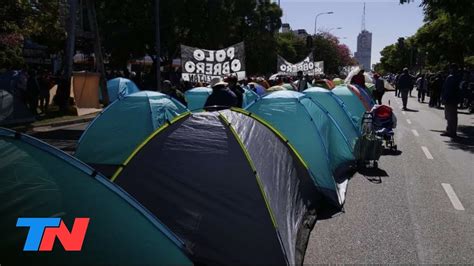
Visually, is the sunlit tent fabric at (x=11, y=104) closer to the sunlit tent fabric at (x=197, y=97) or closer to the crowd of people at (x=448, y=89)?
the sunlit tent fabric at (x=197, y=97)

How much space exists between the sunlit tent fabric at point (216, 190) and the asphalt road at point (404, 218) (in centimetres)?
58

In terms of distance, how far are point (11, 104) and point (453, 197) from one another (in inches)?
529

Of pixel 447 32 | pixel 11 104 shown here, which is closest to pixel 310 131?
pixel 11 104

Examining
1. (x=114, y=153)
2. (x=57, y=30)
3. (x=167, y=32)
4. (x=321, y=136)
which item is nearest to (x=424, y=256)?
(x=321, y=136)

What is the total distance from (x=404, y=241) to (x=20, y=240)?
4041 mm

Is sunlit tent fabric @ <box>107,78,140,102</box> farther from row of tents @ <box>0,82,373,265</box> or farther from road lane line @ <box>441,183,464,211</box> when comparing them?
road lane line @ <box>441,183,464,211</box>

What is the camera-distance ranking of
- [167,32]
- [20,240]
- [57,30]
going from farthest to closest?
[167,32], [57,30], [20,240]

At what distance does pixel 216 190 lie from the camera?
15.6 ft

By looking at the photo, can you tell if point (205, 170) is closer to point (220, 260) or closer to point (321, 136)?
point (220, 260)

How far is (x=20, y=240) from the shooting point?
3.27 m

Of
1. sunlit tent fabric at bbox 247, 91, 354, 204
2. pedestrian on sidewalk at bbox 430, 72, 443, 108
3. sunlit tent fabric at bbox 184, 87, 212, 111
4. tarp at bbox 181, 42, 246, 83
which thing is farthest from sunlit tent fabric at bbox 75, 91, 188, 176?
pedestrian on sidewalk at bbox 430, 72, 443, 108

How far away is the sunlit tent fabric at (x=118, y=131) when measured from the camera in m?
8.85

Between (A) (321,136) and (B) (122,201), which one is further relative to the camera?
(A) (321,136)

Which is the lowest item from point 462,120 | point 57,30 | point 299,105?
point 462,120
